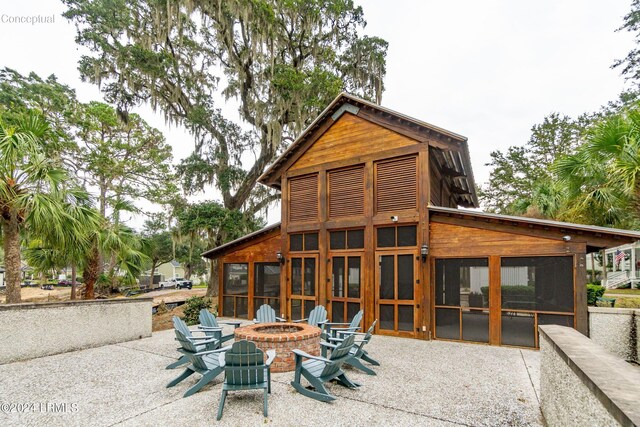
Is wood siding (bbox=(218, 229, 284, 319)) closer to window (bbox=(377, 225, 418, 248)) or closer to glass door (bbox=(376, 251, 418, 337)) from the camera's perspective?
glass door (bbox=(376, 251, 418, 337))

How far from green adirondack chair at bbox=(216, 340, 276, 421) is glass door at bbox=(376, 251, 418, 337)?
17.1 ft

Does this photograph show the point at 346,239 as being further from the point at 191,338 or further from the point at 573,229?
the point at 573,229

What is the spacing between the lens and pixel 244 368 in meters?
4.11

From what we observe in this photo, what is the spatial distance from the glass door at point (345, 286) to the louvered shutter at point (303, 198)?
5.32ft

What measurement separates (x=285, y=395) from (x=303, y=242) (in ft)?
20.0

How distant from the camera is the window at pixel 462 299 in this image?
7.85 m

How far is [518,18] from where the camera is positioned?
484 inches

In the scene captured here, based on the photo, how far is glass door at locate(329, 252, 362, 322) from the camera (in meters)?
9.36

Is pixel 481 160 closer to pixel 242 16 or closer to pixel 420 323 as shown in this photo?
pixel 242 16

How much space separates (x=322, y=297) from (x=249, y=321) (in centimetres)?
304

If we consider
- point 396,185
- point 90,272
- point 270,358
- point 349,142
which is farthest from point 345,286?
point 90,272

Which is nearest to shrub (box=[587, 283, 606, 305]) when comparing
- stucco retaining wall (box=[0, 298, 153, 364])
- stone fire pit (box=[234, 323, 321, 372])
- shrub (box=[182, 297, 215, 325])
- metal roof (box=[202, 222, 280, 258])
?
stone fire pit (box=[234, 323, 321, 372])

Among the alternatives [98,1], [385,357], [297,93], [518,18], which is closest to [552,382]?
[385,357]

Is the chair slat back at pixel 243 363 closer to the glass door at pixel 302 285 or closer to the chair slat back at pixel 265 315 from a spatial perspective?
the chair slat back at pixel 265 315
